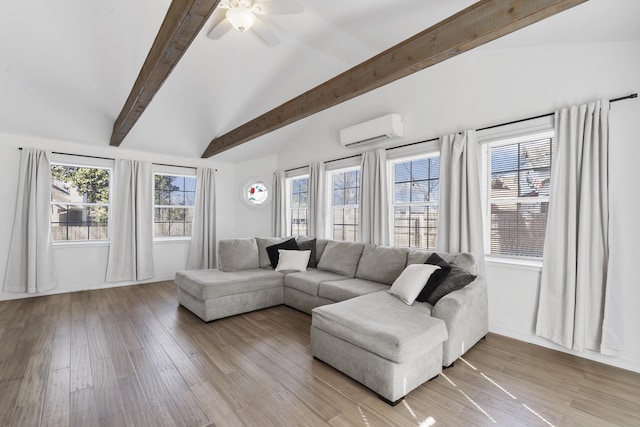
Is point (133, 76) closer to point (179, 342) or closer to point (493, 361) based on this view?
point (179, 342)

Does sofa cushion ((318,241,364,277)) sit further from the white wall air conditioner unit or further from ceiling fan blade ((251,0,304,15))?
ceiling fan blade ((251,0,304,15))

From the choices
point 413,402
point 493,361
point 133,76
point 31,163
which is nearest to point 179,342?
point 413,402

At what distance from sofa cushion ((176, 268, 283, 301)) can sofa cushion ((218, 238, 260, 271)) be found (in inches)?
4.5

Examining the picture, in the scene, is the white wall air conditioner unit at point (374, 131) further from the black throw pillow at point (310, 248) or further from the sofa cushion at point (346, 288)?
the sofa cushion at point (346, 288)

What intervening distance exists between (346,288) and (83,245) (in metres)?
4.28

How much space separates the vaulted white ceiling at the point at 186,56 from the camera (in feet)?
8.23

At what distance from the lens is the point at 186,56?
3.45 meters

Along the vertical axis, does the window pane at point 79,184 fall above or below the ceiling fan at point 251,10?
below

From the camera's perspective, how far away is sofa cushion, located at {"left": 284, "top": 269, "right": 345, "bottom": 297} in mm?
3509

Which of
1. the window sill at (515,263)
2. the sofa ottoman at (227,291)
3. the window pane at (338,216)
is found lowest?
the sofa ottoman at (227,291)

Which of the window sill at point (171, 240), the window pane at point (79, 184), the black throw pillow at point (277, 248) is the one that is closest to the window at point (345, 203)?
the black throw pillow at point (277, 248)

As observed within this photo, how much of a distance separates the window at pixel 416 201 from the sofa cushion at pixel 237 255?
2.02 m

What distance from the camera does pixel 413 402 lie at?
1950mm

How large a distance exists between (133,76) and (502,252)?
4.60 meters
